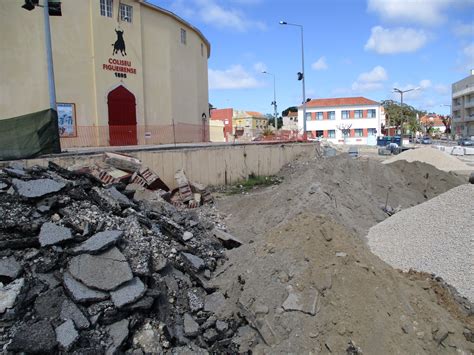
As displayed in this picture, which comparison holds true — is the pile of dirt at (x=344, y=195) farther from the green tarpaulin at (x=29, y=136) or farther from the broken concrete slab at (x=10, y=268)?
the green tarpaulin at (x=29, y=136)

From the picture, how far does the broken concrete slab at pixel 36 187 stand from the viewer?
7.62 metres

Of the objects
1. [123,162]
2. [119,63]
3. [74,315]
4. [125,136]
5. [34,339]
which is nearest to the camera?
[34,339]

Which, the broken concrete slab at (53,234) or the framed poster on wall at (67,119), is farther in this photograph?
the framed poster on wall at (67,119)

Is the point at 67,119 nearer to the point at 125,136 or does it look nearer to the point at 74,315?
the point at 125,136

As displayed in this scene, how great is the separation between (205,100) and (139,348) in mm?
30647

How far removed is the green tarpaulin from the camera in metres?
12.9

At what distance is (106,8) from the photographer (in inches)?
895

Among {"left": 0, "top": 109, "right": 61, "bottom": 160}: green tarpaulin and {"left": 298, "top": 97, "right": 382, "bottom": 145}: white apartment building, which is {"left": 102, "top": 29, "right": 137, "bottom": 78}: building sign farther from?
{"left": 298, "top": 97, "right": 382, "bottom": 145}: white apartment building

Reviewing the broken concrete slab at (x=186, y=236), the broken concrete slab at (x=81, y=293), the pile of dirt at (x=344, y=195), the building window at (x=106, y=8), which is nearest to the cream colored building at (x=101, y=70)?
the building window at (x=106, y=8)

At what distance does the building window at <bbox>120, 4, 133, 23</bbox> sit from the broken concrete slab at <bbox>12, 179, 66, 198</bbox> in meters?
18.0

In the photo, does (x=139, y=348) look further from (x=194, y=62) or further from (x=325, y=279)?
(x=194, y=62)

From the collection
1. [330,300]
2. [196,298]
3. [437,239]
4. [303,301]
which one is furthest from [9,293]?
[437,239]

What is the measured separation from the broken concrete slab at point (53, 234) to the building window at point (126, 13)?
19.7 m

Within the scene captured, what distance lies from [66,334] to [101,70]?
19.6 meters
